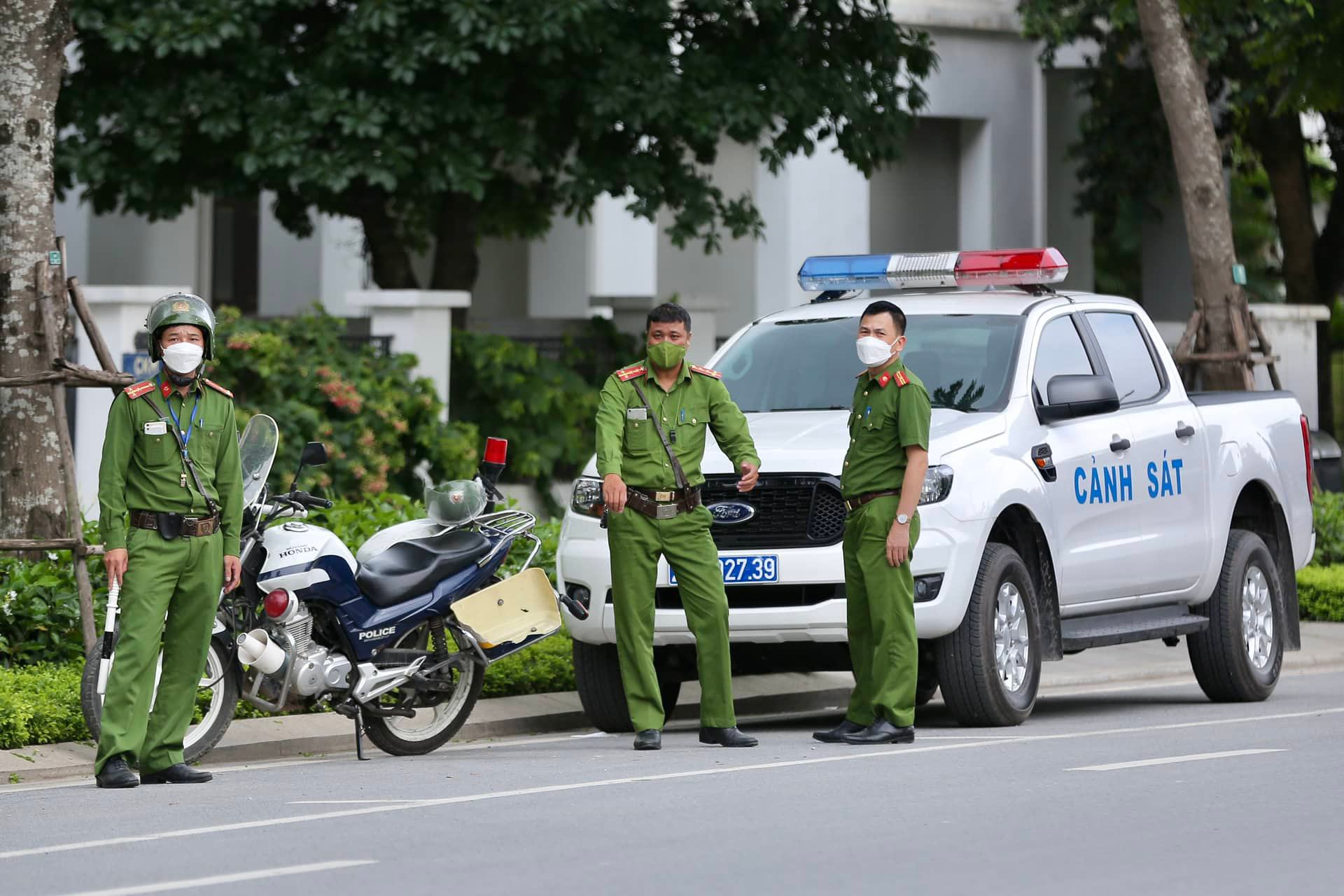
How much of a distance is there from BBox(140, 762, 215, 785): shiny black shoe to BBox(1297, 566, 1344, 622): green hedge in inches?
403

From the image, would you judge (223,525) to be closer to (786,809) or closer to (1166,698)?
(786,809)

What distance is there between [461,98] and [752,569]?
8.80 meters

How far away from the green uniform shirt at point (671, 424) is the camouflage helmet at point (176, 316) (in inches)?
65.3

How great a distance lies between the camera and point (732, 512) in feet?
33.3

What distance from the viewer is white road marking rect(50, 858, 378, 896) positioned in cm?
642

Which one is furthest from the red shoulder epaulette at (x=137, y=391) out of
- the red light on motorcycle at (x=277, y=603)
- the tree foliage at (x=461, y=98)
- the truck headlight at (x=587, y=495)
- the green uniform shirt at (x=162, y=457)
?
the tree foliage at (x=461, y=98)

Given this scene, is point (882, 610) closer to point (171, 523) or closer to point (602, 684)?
point (602, 684)

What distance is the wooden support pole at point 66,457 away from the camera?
10.6 m

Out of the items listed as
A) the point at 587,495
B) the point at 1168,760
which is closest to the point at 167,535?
the point at 587,495

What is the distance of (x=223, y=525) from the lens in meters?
9.06

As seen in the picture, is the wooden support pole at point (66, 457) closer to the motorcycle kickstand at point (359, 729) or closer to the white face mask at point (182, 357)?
the motorcycle kickstand at point (359, 729)

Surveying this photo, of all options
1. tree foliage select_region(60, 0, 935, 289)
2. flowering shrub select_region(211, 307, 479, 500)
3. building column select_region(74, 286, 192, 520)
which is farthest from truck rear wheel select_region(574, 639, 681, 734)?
tree foliage select_region(60, 0, 935, 289)

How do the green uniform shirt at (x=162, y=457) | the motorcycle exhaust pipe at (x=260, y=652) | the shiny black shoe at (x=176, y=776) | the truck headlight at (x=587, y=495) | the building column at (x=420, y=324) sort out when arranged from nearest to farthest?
the green uniform shirt at (x=162, y=457) < the shiny black shoe at (x=176, y=776) < the motorcycle exhaust pipe at (x=260, y=652) < the truck headlight at (x=587, y=495) < the building column at (x=420, y=324)

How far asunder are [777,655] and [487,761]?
1572 millimetres
